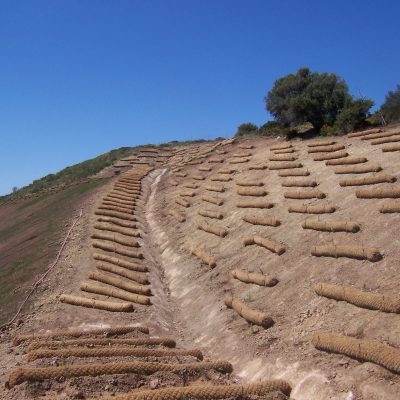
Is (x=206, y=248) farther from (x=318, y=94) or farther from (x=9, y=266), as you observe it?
(x=318, y=94)

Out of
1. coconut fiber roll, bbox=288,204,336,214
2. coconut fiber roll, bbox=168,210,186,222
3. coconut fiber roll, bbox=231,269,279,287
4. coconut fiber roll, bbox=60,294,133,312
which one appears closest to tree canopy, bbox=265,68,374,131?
coconut fiber roll, bbox=168,210,186,222

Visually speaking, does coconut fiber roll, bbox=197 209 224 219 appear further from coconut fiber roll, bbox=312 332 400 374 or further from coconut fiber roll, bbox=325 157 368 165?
coconut fiber roll, bbox=312 332 400 374

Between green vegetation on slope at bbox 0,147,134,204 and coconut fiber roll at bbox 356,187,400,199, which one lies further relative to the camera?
green vegetation on slope at bbox 0,147,134,204

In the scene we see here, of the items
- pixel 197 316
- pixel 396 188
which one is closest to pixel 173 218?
pixel 197 316

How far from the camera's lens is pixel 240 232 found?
21.2 metres

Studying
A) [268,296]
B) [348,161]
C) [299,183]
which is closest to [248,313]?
[268,296]

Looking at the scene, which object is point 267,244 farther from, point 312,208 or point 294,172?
point 294,172

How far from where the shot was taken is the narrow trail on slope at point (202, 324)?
9891 millimetres

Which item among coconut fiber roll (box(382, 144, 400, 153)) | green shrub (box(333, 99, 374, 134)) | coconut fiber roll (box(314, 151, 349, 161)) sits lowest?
coconut fiber roll (box(382, 144, 400, 153))

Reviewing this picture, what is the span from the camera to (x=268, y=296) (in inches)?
578

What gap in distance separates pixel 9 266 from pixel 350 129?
23.2m

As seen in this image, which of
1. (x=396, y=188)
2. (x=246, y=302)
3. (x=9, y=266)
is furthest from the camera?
(x=9, y=266)

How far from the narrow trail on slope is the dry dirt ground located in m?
0.04

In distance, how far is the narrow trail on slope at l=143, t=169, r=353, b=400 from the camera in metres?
9.89
